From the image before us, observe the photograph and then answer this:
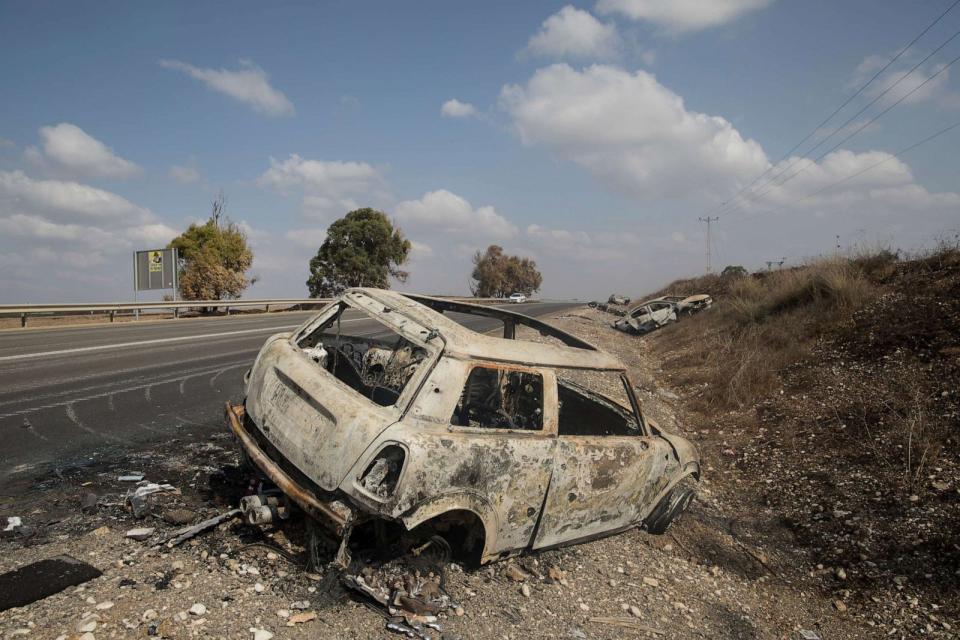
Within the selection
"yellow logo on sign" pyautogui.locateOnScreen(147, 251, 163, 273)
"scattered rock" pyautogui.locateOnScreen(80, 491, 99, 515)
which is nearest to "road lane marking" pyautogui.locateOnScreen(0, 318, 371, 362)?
"scattered rock" pyautogui.locateOnScreen(80, 491, 99, 515)

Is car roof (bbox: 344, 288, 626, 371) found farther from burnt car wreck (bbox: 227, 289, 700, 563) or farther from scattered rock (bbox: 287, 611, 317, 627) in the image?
scattered rock (bbox: 287, 611, 317, 627)

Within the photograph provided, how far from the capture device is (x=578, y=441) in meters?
3.75

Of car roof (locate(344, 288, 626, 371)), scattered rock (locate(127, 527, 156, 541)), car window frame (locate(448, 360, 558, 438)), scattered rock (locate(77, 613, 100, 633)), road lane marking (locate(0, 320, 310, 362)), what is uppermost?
car roof (locate(344, 288, 626, 371))

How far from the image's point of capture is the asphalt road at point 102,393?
5.09m

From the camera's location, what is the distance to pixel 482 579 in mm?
3535

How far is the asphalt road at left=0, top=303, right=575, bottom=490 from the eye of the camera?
5094 mm

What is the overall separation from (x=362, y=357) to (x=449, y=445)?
86.9 inches

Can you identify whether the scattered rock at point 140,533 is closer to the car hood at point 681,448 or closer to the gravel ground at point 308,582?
the gravel ground at point 308,582

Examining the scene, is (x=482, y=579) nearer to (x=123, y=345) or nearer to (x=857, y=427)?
(x=857, y=427)

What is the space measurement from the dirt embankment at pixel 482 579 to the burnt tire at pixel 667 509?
4.9 inches

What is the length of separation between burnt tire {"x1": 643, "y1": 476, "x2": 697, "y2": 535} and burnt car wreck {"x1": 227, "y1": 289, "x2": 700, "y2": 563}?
0.04 feet

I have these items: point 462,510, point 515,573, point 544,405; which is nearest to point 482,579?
point 515,573

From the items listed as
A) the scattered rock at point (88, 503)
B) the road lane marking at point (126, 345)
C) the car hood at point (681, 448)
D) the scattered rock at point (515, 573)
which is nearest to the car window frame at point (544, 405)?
the scattered rock at point (515, 573)

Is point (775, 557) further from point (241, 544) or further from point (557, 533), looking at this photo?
point (241, 544)
